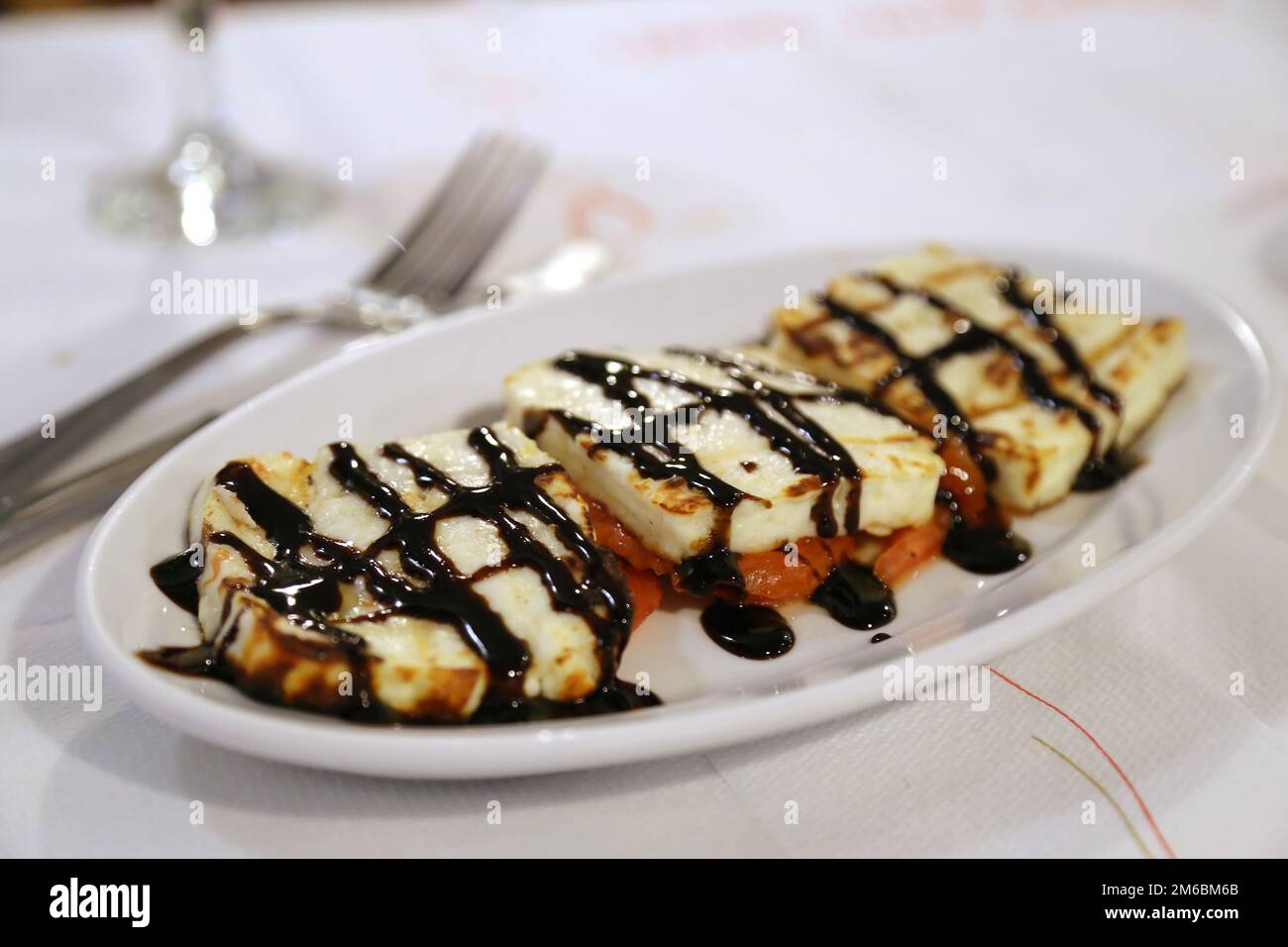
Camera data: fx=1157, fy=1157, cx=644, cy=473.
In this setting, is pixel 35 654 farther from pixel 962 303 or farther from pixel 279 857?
pixel 962 303

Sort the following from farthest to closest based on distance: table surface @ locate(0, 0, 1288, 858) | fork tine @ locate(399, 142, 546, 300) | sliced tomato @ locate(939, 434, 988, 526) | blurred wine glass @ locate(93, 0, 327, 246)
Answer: blurred wine glass @ locate(93, 0, 327, 246)
fork tine @ locate(399, 142, 546, 300)
sliced tomato @ locate(939, 434, 988, 526)
table surface @ locate(0, 0, 1288, 858)

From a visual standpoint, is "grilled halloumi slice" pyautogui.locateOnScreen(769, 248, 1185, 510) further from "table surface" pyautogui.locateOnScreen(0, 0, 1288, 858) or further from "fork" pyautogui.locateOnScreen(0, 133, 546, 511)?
"fork" pyautogui.locateOnScreen(0, 133, 546, 511)

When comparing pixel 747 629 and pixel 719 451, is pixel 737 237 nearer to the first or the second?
pixel 719 451

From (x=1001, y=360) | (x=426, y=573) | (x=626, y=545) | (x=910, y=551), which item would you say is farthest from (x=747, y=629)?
(x=1001, y=360)

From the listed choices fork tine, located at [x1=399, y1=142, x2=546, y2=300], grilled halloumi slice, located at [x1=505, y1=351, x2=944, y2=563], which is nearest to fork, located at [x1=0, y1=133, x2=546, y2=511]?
fork tine, located at [x1=399, y1=142, x2=546, y2=300]

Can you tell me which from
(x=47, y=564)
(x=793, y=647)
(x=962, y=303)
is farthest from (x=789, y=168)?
(x=47, y=564)

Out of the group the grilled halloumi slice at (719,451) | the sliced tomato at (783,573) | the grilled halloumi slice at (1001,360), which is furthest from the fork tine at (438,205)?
the sliced tomato at (783,573)
